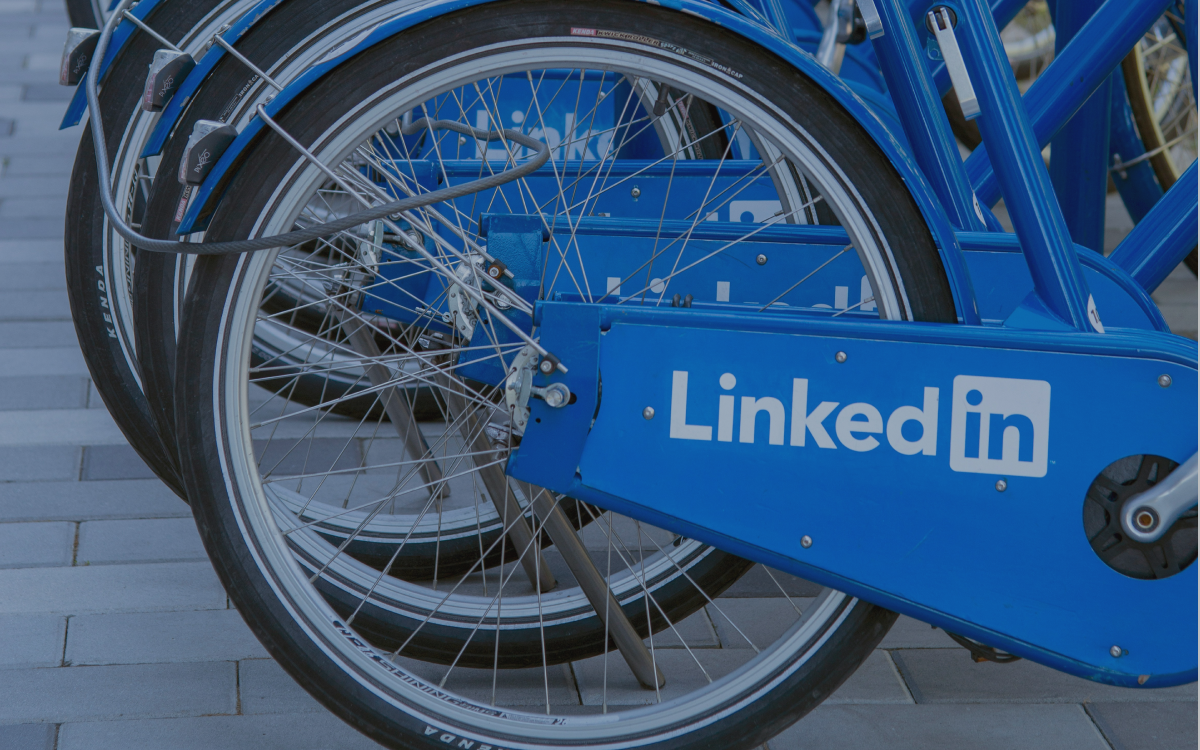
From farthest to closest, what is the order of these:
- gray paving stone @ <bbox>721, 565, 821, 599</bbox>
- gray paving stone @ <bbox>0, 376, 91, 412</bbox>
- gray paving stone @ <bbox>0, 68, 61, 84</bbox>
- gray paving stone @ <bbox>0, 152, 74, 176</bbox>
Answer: gray paving stone @ <bbox>0, 68, 61, 84</bbox>
gray paving stone @ <bbox>0, 152, 74, 176</bbox>
gray paving stone @ <bbox>0, 376, 91, 412</bbox>
gray paving stone @ <bbox>721, 565, 821, 599</bbox>

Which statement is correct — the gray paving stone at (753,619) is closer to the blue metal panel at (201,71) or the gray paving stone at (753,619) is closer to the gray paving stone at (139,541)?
the gray paving stone at (139,541)


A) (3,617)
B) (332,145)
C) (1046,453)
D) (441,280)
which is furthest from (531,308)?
(3,617)

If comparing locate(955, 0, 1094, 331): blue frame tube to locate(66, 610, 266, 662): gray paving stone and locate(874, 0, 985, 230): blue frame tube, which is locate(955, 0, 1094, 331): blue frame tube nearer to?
locate(874, 0, 985, 230): blue frame tube

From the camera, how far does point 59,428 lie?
9.82ft

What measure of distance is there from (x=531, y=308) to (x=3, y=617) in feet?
4.01

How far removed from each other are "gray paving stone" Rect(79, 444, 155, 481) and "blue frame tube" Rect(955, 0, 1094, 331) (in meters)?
1.98

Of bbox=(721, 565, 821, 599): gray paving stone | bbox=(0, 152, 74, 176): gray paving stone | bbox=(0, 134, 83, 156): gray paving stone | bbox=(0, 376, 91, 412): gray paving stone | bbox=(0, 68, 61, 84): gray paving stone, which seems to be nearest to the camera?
bbox=(721, 565, 821, 599): gray paving stone

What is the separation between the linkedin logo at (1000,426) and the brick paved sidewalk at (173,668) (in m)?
0.60

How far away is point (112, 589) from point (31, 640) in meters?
0.20

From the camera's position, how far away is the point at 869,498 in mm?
1506

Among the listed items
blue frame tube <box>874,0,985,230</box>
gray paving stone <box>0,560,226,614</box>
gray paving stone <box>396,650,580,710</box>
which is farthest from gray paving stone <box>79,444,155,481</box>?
blue frame tube <box>874,0,985,230</box>

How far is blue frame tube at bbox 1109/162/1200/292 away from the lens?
2148 mm

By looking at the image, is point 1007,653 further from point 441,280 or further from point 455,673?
point 441,280

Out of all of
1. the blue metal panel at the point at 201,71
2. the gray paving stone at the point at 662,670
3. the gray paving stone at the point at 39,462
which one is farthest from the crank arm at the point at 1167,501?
the gray paving stone at the point at 39,462
